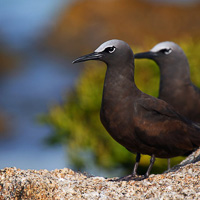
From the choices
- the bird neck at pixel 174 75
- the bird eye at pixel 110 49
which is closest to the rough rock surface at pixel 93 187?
the bird eye at pixel 110 49

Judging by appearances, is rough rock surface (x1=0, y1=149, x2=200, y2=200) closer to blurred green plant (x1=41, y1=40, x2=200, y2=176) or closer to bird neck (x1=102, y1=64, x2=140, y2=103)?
bird neck (x1=102, y1=64, x2=140, y2=103)

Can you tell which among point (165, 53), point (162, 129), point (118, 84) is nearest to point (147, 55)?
point (165, 53)

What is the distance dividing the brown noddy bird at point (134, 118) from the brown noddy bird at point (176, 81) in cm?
137

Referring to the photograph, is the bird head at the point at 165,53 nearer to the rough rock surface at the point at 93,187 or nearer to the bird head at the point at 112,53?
the bird head at the point at 112,53

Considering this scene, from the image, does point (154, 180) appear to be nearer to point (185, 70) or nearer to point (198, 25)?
point (185, 70)

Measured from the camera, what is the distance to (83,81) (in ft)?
33.3

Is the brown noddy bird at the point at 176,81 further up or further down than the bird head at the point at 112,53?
further up

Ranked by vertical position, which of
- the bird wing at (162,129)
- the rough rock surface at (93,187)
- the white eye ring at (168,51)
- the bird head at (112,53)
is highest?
the white eye ring at (168,51)

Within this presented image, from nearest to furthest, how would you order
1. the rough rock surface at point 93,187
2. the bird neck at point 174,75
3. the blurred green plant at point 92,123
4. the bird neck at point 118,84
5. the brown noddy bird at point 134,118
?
the rough rock surface at point 93,187, the brown noddy bird at point 134,118, the bird neck at point 118,84, the bird neck at point 174,75, the blurred green plant at point 92,123

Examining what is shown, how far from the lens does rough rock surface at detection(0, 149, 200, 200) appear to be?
4.39m

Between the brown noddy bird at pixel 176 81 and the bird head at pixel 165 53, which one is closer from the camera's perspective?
the brown noddy bird at pixel 176 81

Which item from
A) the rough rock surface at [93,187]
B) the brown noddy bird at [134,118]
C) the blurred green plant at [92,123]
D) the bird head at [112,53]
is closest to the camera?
the rough rock surface at [93,187]

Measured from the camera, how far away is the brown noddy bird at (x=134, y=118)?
16.1ft

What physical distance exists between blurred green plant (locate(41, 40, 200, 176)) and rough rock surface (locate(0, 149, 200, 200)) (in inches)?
133
